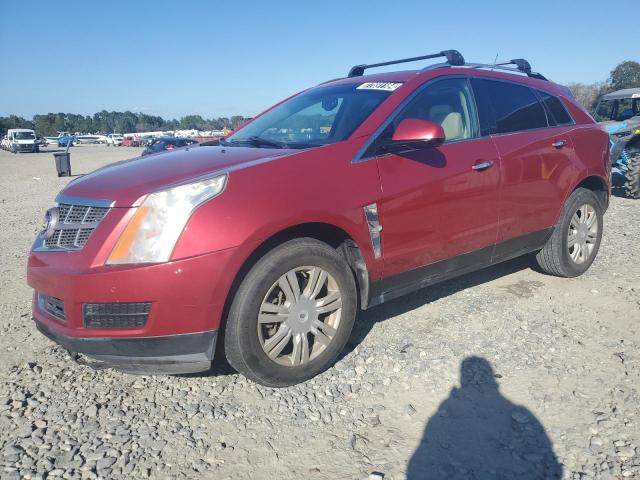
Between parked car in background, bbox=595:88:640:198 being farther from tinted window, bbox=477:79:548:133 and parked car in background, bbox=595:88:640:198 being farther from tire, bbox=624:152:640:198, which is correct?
tinted window, bbox=477:79:548:133

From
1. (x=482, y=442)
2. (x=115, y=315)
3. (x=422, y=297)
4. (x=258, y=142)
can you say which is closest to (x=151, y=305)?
(x=115, y=315)

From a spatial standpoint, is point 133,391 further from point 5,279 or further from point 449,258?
point 5,279

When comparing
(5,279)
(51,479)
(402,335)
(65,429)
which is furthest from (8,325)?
A: (402,335)

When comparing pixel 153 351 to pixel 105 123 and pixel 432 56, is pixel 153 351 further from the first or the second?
pixel 105 123

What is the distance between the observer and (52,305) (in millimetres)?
2660

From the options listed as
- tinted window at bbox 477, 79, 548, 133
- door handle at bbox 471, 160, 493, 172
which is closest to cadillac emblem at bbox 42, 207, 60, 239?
door handle at bbox 471, 160, 493, 172

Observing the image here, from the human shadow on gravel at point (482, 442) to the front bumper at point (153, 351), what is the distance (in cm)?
113

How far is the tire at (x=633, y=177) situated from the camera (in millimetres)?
8797

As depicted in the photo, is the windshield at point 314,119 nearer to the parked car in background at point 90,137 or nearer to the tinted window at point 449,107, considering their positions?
the tinted window at point 449,107

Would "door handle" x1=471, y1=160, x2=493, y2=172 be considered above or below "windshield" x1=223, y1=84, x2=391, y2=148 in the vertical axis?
below

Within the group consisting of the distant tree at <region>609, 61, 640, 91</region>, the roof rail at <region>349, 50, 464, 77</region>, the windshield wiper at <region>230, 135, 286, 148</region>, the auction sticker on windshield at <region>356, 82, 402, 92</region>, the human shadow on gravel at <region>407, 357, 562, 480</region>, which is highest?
the distant tree at <region>609, 61, 640, 91</region>

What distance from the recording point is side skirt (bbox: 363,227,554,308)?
3.22 m

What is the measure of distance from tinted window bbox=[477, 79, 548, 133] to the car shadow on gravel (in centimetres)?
144

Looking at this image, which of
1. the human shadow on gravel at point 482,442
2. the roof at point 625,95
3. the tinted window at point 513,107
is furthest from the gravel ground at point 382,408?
the roof at point 625,95
